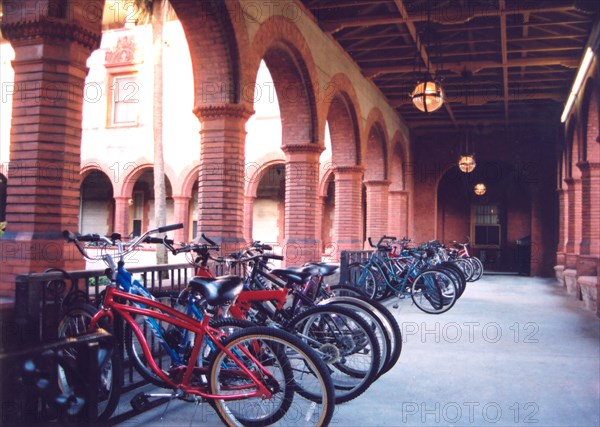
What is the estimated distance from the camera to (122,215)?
1962 cm

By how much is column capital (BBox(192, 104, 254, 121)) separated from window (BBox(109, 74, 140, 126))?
14.2 meters

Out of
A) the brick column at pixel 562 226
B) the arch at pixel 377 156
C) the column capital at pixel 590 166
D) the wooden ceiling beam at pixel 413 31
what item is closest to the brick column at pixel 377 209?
the arch at pixel 377 156

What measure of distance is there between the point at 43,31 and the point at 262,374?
305 centimetres

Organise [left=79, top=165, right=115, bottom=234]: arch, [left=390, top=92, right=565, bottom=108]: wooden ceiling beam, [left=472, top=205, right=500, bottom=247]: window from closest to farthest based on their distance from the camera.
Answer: [left=390, top=92, right=565, bottom=108]: wooden ceiling beam < [left=472, top=205, right=500, bottom=247]: window < [left=79, top=165, right=115, bottom=234]: arch

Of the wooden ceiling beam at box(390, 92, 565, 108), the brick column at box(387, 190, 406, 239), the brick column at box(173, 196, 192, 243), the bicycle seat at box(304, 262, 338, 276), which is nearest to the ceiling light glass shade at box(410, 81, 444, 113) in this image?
the bicycle seat at box(304, 262, 338, 276)

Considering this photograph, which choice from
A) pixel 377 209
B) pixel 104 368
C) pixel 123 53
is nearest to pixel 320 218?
pixel 377 209

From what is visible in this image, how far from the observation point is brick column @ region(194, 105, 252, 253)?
6.74m

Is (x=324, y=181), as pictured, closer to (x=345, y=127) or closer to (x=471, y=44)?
(x=345, y=127)

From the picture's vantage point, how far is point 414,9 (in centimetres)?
885

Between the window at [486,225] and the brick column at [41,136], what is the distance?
1839cm

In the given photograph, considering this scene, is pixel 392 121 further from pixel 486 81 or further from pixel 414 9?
pixel 414 9

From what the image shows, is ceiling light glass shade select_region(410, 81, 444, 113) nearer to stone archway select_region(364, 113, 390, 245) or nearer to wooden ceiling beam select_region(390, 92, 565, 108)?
wooden ceiling beam select_region(390, 92, 565, 108)

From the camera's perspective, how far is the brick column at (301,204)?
9.30 metres

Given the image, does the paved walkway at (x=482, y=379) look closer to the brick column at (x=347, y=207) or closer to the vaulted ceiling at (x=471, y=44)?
the brick column at (x=347, y=207)
